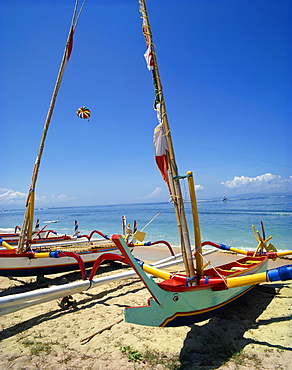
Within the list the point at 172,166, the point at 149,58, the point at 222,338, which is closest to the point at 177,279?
the point at 222,338

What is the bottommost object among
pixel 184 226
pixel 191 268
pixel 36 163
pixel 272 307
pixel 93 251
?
pixel 272 307

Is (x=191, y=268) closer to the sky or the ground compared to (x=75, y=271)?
closer to the sky

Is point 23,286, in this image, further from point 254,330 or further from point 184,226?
point 254,330

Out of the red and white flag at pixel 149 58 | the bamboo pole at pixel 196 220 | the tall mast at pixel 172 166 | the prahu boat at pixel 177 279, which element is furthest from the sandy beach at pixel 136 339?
the red and white flag at pixel 149 58

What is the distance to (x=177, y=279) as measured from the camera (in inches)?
167

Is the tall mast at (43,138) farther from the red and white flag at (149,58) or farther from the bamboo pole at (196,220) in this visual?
the bamboo pole at (196,220)

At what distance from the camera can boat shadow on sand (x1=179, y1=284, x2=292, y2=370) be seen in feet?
11.4

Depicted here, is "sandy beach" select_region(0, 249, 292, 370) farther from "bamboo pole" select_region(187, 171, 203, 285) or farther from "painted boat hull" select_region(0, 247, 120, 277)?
"painted boat hull" select_region(0, 247, 120, 277)

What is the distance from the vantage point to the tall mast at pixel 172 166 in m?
4.21

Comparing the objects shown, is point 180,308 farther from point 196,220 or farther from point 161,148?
point 161,148

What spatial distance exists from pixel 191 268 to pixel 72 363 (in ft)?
7.62

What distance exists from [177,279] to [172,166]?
6.67ft

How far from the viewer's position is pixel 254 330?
4320 mm

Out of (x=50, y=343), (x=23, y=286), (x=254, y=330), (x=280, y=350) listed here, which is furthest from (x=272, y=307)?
(x=23, y=286)
